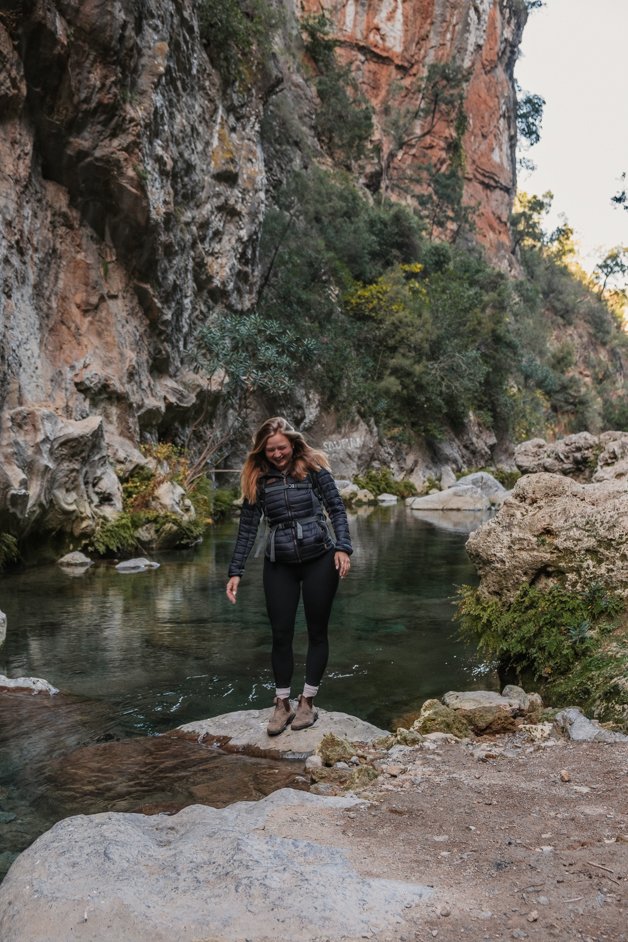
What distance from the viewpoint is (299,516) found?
14.5 ft

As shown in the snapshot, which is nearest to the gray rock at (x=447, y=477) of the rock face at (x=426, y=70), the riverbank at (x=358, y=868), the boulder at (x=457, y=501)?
the boulder at (x=457, y=501)

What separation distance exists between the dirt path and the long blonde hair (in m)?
1.76

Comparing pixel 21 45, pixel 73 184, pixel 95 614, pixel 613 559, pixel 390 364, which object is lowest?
pixel 95 614

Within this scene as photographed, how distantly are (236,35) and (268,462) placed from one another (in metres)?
23.0

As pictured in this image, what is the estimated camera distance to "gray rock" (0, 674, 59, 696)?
549cm

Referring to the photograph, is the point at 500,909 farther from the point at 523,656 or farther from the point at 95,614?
the point at 95,614

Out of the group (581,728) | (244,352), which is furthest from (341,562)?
(244,352)

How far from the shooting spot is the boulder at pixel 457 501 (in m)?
25.5

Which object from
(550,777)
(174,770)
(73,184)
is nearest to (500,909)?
(550,777)

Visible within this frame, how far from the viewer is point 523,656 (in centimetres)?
530

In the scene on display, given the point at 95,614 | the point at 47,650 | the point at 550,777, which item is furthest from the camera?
the point at 95,614

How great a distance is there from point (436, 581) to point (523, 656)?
558cm

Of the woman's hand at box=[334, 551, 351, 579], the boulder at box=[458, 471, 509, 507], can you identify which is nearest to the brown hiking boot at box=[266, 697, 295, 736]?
the woman's hand at box=[334, 551, 351, 579]

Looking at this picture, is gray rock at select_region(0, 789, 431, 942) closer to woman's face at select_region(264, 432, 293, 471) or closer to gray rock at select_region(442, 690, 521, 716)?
gray rock at select_region(442, 690, 521, 716)
